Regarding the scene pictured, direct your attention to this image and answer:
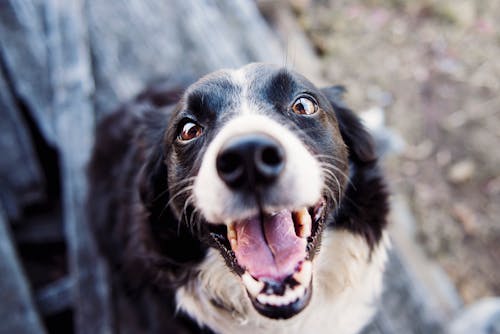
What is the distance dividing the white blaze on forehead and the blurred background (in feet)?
2.97

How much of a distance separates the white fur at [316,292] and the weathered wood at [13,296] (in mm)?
883

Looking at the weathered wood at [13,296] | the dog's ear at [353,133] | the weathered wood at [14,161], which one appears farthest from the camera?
the weathered wood at [14,161]

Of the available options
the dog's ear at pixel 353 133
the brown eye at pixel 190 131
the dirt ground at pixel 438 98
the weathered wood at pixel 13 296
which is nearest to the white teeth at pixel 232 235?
the brown eye at pixel 190 131

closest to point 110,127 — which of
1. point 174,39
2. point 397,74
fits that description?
point 174,39

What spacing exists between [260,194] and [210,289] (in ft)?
2.38

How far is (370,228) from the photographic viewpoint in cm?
195

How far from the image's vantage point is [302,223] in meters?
1.56

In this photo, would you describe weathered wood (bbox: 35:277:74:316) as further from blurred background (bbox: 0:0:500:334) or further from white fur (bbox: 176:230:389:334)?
white fur (bbox: 176:230:389:334)

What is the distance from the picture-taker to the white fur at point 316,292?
1.86 m

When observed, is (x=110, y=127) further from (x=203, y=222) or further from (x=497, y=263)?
(x=497, y=263)

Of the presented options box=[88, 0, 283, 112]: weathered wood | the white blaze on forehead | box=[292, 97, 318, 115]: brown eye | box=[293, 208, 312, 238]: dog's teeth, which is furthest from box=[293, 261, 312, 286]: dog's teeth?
box=[88, 0, 283, 112]: weathered wood

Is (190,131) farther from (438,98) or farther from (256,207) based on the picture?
(438,98)

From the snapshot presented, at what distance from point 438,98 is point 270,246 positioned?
300 centimetres

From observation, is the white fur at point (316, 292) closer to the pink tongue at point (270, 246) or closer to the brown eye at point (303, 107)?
the pink tongue at point (270, 246)
